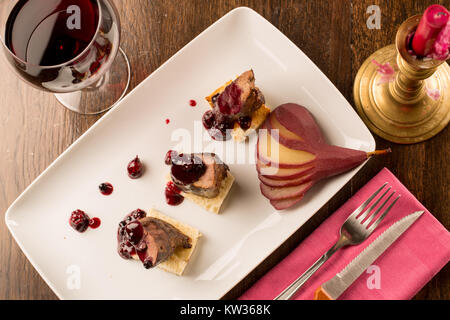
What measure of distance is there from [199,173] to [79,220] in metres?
0.54

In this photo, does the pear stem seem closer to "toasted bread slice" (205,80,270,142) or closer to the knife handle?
"toasted bread slice" (205,80,270,142)

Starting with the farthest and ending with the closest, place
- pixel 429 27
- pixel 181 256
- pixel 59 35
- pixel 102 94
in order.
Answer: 1. pixel 102 94
2. pixel 181 256
3. pixel 59 35
4. pixel 429 27

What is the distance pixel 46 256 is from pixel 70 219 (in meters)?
Result: 0.17

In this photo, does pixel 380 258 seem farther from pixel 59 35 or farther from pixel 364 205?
pixel 59 35

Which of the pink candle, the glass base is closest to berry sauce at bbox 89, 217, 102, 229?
the glass base

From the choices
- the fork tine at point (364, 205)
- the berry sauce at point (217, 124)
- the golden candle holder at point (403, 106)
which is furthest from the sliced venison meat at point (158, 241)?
the golden candle holder at point (403, 106)

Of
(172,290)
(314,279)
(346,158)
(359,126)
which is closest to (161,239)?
(172,290)

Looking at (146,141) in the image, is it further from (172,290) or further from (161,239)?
(172,290)

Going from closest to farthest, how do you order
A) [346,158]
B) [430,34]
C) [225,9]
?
Answer: [430,34], [346,158], [225,9]

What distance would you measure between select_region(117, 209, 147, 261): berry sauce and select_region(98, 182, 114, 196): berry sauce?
13 centimetres

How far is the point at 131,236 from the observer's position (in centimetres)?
163

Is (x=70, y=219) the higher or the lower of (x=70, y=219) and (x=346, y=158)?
the lower

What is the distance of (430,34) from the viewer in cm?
133

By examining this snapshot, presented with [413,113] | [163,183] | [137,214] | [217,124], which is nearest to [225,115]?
[217,124]
